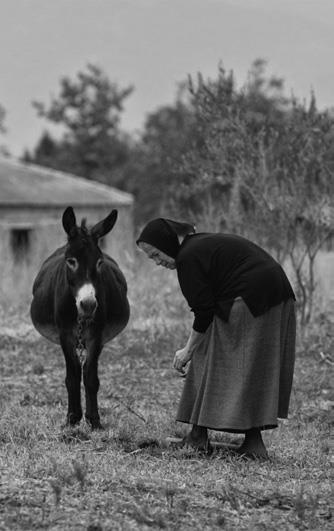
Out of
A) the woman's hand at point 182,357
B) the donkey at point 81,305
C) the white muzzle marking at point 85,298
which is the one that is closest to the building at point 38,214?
the donkey at point 81,305

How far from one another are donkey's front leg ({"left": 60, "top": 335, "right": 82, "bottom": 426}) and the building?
9.37 meters

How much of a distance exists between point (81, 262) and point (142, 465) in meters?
1.73

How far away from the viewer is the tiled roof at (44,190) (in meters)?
31.6

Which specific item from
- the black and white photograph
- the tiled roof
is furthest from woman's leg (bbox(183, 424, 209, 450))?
the tiled roof

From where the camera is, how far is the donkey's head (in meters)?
7.34

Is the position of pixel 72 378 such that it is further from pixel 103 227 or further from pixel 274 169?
pixel 274 169

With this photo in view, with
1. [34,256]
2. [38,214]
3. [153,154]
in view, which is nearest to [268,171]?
[34,256]

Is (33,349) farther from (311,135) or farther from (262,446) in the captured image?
(262,446)

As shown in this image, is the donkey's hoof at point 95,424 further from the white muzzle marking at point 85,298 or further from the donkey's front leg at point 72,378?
the white muzzle marking at point 85,298

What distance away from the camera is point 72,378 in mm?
8141

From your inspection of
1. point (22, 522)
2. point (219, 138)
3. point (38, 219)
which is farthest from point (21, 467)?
point (38, 219)

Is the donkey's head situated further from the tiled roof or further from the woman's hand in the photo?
the tiled roof

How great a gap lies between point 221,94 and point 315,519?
9.44m

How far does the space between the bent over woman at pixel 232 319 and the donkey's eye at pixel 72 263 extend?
0.87 meters
